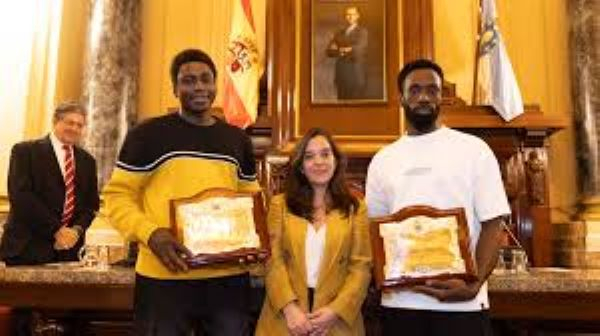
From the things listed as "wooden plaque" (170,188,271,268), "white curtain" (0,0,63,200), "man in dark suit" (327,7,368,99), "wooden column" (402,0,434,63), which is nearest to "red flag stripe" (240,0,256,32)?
"man in dark suit" (327,7,368,99)

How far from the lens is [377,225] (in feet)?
8.14

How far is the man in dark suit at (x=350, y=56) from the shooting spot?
20.2ft

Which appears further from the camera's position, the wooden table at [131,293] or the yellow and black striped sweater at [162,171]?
the wooden table at [131,293]

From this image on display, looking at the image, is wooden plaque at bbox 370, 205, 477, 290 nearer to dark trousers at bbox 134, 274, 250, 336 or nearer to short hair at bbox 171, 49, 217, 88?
dark trousers at bbox 134, 274, 250, 336

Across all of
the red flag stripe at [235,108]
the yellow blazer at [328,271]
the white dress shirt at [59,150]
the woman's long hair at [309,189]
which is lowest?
the yellow blazer at [328,271]

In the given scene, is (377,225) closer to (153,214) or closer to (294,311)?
(294,311)

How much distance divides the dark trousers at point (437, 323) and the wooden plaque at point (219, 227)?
0.55 m

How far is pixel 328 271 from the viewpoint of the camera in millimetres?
2629

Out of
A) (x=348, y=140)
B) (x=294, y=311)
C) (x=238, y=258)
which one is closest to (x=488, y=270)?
(x=294, y=311)

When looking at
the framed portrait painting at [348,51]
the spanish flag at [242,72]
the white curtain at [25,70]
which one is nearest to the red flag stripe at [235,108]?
the spanish flag at [242,72]

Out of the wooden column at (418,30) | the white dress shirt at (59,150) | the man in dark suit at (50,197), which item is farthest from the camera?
the wooden column at (418,30)

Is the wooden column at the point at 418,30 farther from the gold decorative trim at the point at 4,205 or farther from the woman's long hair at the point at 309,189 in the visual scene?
the gold decorative trim at the point at 4,205

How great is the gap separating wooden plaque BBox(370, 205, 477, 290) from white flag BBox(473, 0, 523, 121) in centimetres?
364

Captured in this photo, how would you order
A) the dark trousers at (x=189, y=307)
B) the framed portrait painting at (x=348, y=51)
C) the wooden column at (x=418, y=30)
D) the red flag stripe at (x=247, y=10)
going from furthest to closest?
the red flag stripe at (x=247, y=10) < the framed portrait painting at (x=348, y=51) < the wooden column at (x=418, y=30) < the dark trousers at (x=189, y=307)
